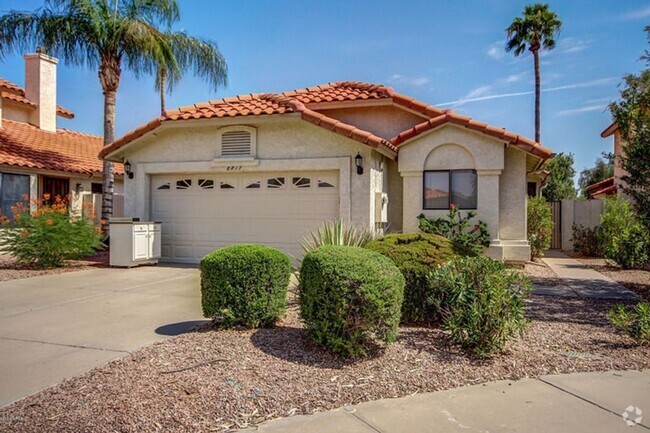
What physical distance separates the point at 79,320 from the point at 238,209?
21.7 ft

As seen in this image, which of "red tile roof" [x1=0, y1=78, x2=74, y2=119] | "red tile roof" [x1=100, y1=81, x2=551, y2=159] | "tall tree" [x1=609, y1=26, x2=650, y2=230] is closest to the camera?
"tall tree" [x1=609, y1=26, x2=650, y2=230]

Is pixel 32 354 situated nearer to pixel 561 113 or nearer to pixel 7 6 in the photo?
pixel 7 6

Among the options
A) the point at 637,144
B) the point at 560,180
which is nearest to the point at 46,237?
the point at 637,144

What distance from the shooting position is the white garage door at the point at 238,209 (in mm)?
12562

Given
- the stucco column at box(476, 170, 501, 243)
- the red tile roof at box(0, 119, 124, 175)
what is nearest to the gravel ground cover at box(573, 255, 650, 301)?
the stucco column at box(476, 170, 501, 243)

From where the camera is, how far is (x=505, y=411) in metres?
3.94

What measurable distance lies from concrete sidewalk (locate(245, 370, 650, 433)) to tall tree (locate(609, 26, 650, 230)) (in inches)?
196

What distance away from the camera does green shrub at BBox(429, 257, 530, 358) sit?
16.3 feet

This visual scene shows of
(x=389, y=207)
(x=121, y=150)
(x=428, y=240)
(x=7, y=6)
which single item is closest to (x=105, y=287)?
(x=121, y=150)

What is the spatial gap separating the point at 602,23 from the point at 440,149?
529cm

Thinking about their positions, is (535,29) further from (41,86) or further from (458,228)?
(41,86)

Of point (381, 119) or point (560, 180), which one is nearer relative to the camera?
point (381, 119)

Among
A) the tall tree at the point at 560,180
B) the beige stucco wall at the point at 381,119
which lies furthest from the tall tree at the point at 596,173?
the beige stucco wall at the point at 381,119

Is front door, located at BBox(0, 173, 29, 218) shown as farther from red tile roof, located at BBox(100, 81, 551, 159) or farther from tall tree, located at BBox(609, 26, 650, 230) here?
A: tall tree, located at BBox(609, 26, 650, 230)
